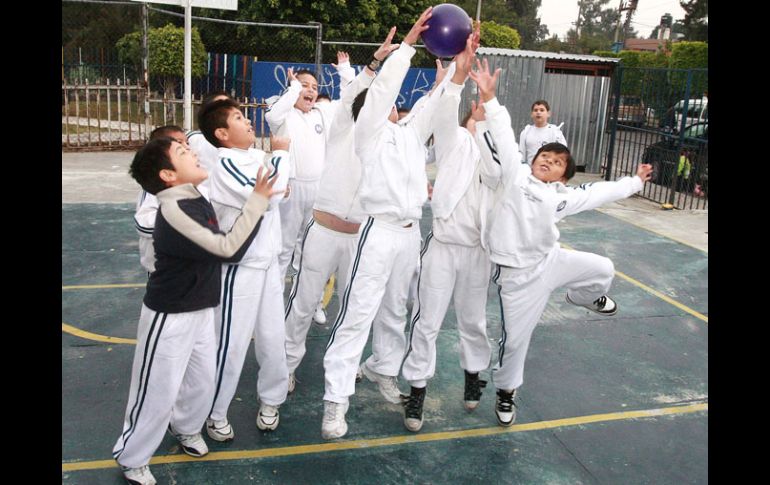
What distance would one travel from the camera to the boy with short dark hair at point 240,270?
11.2ft

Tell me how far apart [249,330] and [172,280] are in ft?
1.95

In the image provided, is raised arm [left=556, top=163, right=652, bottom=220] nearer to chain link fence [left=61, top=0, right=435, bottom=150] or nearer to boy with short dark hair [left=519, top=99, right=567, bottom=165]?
boy with short dark hair [left=519, top=99, right=567, bottom=165]

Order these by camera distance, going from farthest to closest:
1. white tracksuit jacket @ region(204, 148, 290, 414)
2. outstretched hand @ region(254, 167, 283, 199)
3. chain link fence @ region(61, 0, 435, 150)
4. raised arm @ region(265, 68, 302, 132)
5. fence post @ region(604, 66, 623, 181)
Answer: chain link fence @ region(61, 0, 435, 150) → fence post @ region(604, 66, 623, 181) → raised arm @ region(265, 68, 302, 132) → white tracksuit jacket @ region(204, 148, 290, 414) → outstretched hand @ region(254, 167, 283, 199)

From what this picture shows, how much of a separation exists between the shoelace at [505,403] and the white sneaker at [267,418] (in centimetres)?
138

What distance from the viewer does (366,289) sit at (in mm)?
3738

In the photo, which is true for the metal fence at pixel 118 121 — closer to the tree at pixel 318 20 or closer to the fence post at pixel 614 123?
the tree at pixel 318 20

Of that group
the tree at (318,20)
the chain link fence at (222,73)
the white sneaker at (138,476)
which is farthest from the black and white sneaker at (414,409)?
the tree at (318,20)

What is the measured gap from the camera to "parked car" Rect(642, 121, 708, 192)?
11219mm

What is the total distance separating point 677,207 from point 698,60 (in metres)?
21.3

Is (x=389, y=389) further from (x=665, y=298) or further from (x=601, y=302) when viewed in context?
(x=665, y=298)

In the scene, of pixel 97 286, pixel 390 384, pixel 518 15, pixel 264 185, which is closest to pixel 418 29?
pixel 264 185

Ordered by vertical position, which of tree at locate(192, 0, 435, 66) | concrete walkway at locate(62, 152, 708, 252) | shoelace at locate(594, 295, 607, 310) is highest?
tree at locate(192, 0, 435, 66)

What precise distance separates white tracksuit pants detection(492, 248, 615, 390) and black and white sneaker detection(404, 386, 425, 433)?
19.3 inches

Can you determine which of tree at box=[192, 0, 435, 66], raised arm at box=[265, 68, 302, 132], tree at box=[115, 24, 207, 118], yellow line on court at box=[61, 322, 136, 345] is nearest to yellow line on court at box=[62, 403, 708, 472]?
yellow line on court at box=[61, 322, 136, 345]
